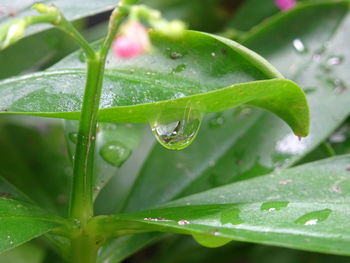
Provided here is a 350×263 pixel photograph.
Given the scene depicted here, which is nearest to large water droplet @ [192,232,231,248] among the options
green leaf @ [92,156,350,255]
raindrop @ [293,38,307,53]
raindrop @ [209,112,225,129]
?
green leaf @ [92,156,350,255]

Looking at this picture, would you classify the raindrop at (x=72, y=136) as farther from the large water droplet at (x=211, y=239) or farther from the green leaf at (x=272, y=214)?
the large water droplet at (x=211, y=239)

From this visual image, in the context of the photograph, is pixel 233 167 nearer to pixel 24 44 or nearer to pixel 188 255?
pixel 188 255

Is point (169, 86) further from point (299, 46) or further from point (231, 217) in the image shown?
point (299, 46)

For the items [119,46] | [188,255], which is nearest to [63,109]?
→ [119,46]

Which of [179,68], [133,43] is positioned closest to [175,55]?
[179,68]

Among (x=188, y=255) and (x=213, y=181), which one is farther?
(x=188, y=255)
